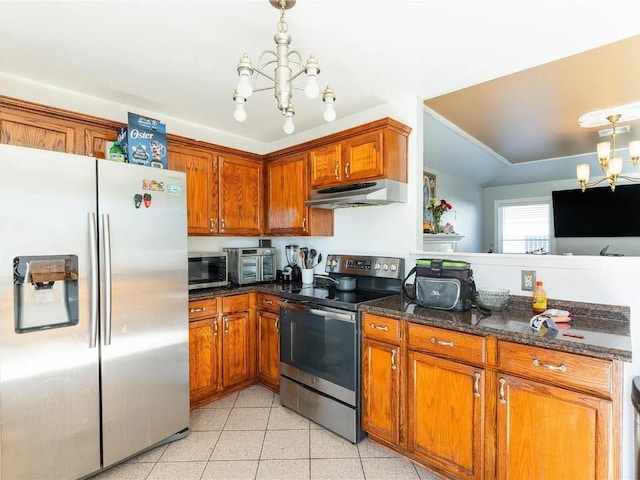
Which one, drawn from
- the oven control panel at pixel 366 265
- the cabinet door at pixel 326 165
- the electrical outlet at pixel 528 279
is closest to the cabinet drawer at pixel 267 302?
the oven control panel at pixel 366 265

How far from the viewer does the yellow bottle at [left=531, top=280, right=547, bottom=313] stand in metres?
1.88

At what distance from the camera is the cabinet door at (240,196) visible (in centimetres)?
302

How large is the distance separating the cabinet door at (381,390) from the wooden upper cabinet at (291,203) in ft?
4.20

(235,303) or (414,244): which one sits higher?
(414,244)

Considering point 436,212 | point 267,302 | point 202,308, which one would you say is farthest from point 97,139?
point 436,212

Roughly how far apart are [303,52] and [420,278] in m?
1.60

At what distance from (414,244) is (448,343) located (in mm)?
981

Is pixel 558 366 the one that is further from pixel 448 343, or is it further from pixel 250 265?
pixel 250 265

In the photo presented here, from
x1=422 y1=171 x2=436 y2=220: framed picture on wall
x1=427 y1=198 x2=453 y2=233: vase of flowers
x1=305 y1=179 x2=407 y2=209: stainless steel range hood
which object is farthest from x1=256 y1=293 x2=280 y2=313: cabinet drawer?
x1=422 y1=171 x2=436 y2=220: framed picture on wall

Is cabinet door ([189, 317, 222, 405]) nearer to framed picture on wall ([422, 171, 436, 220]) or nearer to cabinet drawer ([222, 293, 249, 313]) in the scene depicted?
cabinet drawer ([222, 293, 249, 313])

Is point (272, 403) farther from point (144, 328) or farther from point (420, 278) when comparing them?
point (420, 278)

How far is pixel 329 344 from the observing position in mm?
2238

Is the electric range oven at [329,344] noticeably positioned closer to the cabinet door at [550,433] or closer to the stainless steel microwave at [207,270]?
the stainless steel microwave at [207,270]

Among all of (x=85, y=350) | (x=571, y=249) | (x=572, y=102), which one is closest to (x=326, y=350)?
(x=85, y=350)
